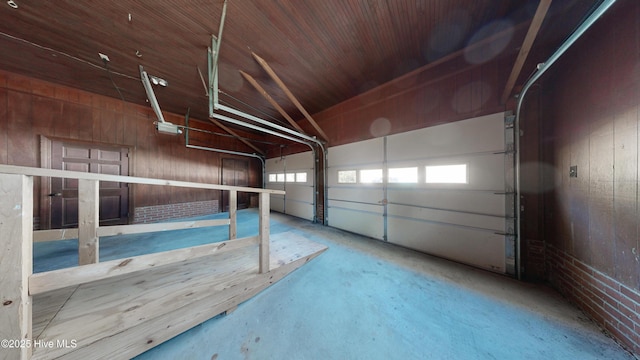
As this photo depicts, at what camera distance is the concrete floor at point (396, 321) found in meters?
1.35

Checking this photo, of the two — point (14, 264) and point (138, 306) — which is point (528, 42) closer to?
point (14, 264)

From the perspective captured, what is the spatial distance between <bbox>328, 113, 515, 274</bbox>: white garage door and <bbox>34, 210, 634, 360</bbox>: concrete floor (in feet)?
1.71

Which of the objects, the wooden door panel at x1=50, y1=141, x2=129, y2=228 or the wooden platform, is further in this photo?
the wooden door panel at x1=50, y1=141, x2=129, y2=228

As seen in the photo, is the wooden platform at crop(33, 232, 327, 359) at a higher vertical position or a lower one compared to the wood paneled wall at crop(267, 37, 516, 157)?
lower

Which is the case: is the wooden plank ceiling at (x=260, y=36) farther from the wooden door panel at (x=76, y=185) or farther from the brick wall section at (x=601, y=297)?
the brick wall section at (x=601, y=297)

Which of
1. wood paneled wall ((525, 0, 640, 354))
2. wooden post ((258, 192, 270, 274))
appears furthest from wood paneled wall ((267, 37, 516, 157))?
wooden post ((258, 192, 270, 274))

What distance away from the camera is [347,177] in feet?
14.6

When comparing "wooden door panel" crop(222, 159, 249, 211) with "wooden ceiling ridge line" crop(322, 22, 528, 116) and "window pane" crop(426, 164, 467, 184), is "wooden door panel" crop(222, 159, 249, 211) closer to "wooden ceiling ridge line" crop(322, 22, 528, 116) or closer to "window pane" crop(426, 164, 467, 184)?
"wooden ceiling ridge line" crop(322, 22, 528, 116)

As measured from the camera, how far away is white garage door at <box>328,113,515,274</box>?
2.50 metres

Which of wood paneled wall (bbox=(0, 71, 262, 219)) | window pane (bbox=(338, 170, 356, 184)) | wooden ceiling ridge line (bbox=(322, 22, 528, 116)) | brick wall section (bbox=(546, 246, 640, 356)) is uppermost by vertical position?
wooden ceiling ridge line (bbox=(322, 22, 528, 116))

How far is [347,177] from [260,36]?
321cm

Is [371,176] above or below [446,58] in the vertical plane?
below

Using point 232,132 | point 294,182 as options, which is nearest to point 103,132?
point 232,132

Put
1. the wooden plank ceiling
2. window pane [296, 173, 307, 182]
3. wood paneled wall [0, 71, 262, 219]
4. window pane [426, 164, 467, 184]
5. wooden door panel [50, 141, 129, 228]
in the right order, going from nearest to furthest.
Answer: the wooden plank ceiling < window pane [426, 164, 467, 184] < wood paneled wall [0, 71, 262, 219] < wooden door panel [50, 141, 129, 228] < window pane [296, 173, 307, 182]
